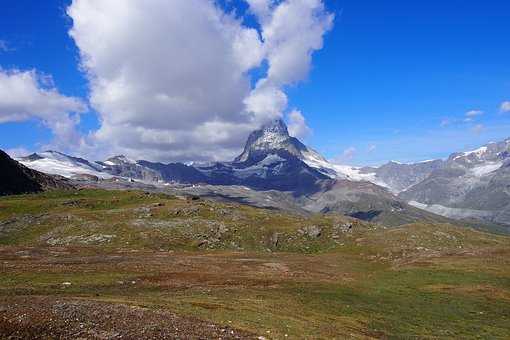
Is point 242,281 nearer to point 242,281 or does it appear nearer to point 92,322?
point 242,281

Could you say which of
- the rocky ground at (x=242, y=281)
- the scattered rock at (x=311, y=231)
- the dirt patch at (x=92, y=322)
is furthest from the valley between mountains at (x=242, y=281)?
the scattered rock at (x=311, y=231)

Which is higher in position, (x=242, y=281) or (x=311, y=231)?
(x=311, y=231)

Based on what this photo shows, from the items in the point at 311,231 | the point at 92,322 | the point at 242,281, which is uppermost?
the point at 311,231

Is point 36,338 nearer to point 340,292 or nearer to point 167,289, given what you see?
point 167,289

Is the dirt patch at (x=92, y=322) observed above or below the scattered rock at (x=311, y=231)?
below

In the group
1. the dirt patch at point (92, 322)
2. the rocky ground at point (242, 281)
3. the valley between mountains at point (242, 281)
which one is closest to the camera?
the dirt patch at point (92, 322)

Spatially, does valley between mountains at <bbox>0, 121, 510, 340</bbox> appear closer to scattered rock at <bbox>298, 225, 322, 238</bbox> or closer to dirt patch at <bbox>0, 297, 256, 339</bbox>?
dirt patch at <bbox>0, 297, 256, 339</bbox>

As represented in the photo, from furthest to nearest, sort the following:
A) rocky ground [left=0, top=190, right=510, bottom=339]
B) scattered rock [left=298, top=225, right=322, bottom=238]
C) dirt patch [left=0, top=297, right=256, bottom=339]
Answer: scattered rock [left=298, top=225, right=322, bottom=238] < rocky ground [left=0, top=190, right=510, bottom=339] < dirt patch [left=0, top=297, right=256, bottom=339]

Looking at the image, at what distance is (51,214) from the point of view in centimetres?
15275

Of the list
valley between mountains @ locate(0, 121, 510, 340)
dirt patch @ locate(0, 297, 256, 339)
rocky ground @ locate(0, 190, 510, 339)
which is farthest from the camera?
rocky ground @ locate(0, 190, 510, 339)

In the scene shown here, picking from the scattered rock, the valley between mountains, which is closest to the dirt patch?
the valley between mountains

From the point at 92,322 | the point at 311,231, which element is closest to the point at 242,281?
the point at 92,322

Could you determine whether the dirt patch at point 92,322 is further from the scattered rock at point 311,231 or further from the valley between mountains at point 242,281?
the scattered rock at point 311,231

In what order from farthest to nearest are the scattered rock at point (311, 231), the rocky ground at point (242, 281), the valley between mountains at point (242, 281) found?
the scattered rock at point (311, 231), the rocky ground at point (242, 281), the valley between mountains at point (242, 281)
